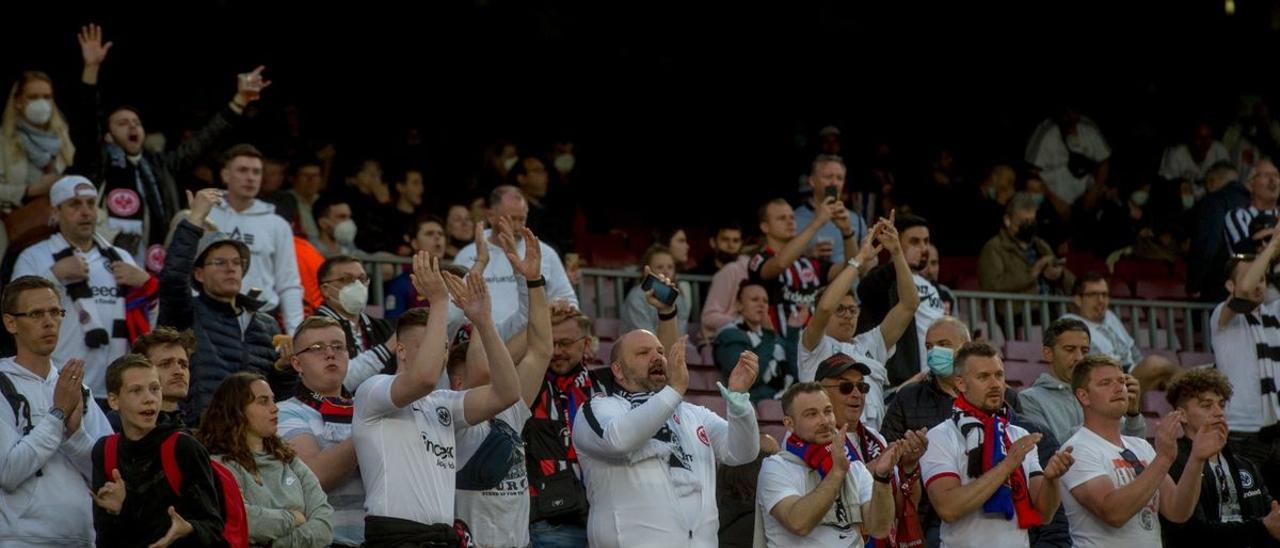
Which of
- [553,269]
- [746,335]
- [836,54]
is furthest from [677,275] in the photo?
[836,54]

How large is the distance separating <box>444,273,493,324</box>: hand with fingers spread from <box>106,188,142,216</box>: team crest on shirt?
12.5 feet

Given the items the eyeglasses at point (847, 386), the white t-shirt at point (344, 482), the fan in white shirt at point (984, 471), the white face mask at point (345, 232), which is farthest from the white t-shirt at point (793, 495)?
the white face mask at point (345, 232)

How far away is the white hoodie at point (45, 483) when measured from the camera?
7348 mm

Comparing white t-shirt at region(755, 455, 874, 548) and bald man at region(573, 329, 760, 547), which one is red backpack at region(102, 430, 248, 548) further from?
white t-shirt at region(755, 455, 874, 548)

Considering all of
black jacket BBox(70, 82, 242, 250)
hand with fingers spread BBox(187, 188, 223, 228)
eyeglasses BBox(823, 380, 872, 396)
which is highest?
black jacket BBox(70, 82, 242, 250)

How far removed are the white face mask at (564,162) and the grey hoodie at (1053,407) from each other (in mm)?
5764

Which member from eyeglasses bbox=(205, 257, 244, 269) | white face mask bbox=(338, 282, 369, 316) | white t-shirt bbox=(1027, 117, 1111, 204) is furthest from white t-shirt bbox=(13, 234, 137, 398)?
white t-shirt bbox=(1027, 117, 1111, 204)

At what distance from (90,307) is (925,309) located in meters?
4.42

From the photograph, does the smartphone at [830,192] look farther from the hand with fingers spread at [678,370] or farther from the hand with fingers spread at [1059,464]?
the hand with fingers spread at [678,370]

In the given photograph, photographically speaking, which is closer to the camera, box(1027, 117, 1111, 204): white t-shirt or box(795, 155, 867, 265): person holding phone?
box(795, 155, 867, 265): person holding phone

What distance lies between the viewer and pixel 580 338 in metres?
9.29

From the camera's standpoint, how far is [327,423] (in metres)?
7.95

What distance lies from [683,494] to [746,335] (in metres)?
3.56

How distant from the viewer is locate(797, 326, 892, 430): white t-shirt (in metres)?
10.0
